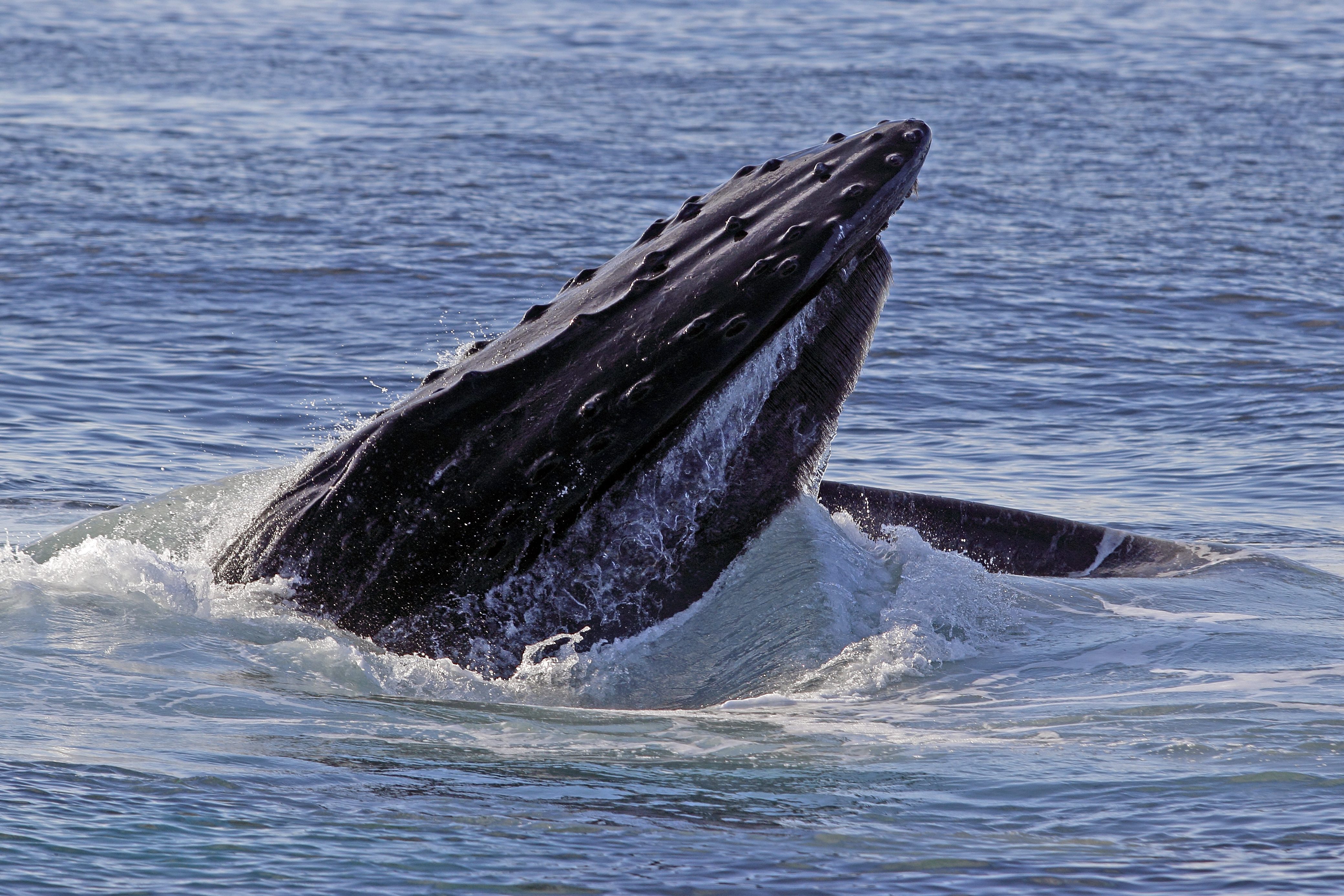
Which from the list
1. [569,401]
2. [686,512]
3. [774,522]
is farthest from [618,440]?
[774,522]

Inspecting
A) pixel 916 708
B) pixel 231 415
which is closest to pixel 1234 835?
pixel 916 708

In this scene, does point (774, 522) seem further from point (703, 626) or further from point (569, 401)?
point (569, 401)

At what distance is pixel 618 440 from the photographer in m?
5.68

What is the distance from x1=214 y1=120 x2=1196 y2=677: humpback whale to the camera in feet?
18.5

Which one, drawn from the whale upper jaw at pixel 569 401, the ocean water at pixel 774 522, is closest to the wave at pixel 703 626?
the ocean water at pixel 774 522

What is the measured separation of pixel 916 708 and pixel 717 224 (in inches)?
74.4

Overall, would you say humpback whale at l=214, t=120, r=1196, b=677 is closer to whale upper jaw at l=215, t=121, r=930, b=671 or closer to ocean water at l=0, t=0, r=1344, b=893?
whale upper jaw at l=215, t=121, r=930, b=671

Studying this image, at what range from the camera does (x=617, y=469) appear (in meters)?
5.77

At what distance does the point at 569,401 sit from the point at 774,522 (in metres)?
1.05

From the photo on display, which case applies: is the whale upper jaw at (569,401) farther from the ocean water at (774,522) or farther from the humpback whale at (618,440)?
the ocean water at (774,522)

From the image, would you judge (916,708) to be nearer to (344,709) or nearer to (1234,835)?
(1234,835)

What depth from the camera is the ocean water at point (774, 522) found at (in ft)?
15.9

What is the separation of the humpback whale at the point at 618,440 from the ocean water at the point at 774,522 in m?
0.20

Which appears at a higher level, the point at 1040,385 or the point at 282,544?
the point at 1040,385
